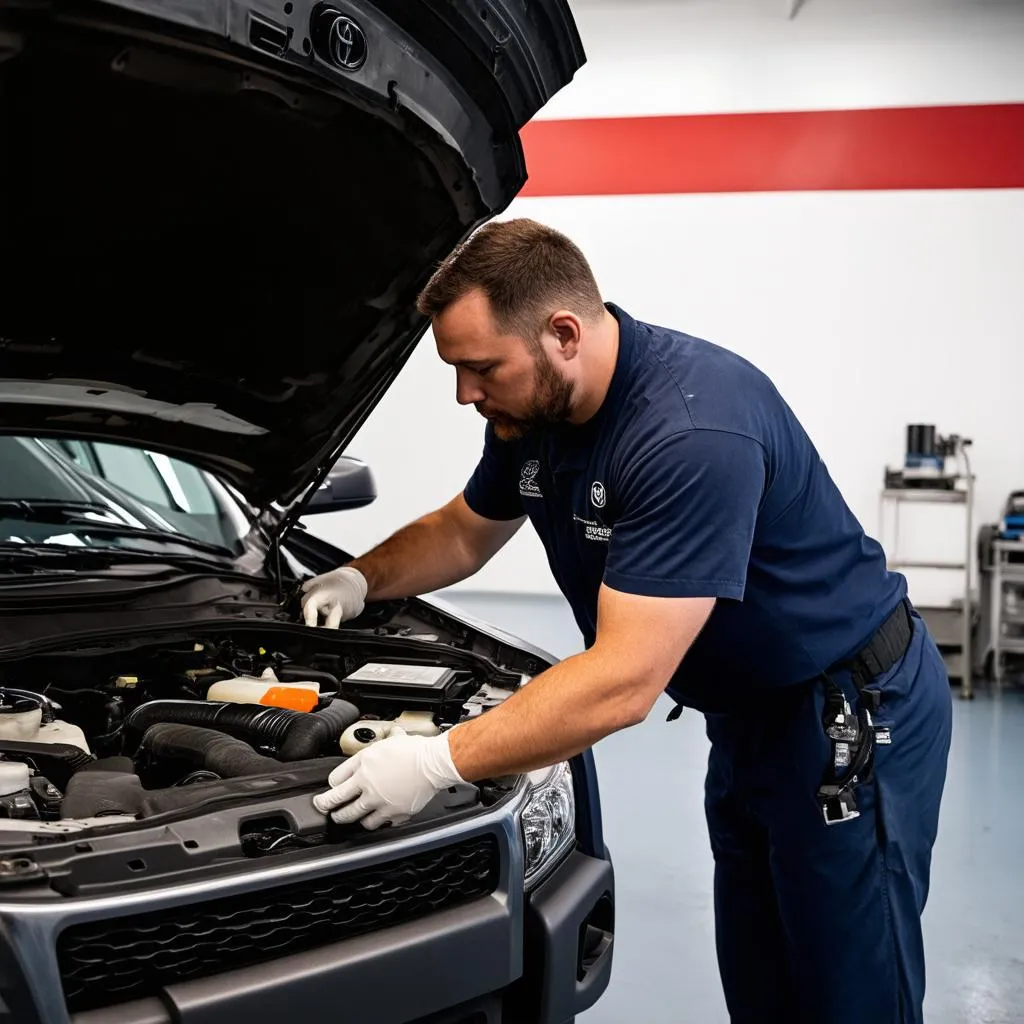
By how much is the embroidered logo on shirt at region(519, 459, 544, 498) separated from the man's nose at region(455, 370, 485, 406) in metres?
0.21

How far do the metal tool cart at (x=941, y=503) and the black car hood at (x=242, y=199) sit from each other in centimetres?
380

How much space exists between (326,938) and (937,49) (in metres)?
6.20

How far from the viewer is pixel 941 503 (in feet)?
17.5

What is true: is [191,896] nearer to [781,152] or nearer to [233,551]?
[233,551]

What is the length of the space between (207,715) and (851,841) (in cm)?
96

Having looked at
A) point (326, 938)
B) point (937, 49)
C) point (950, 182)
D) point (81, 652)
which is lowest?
point (326, 938)

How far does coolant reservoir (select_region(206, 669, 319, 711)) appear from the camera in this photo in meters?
1.73

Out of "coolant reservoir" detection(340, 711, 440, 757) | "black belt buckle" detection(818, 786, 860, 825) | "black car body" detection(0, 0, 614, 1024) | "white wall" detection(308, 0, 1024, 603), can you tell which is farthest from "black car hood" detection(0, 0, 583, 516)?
"white wall" detection(308, 0, 1024, 603)

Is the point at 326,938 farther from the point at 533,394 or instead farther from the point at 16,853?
the point at 533,394

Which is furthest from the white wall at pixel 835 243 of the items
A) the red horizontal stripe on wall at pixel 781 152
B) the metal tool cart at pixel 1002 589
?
the metal tool cart at pixel 1002 589

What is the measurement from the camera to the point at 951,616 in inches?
205

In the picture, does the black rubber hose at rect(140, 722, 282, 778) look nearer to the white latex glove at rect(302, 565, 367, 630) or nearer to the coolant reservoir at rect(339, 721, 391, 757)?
the coolant reservoir at rect(339, 721, 391, 757)

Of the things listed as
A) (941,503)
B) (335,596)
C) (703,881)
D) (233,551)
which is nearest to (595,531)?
(335,596)

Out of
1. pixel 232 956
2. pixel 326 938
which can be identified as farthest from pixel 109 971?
pixel 326 938
